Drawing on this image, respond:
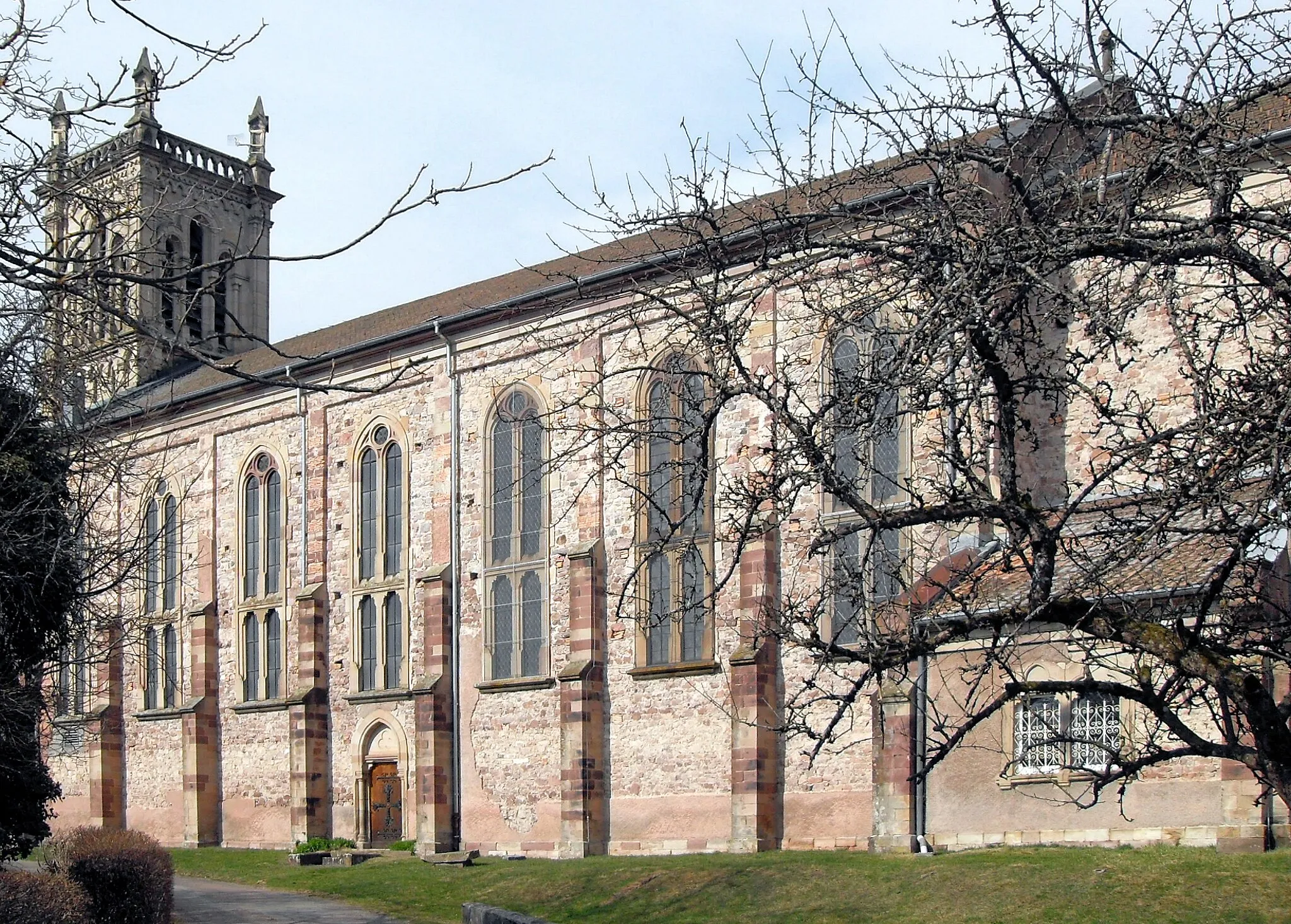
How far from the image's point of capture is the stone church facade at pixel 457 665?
25141mm

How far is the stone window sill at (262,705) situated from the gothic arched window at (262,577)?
0.29 m

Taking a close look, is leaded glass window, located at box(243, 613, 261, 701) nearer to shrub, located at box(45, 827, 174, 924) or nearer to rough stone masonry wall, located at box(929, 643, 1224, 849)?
shrub, located at box(45, 827, 174, 924)

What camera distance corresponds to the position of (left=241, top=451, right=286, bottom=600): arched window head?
3725cm

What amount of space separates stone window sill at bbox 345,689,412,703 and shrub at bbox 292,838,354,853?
9.52 feet

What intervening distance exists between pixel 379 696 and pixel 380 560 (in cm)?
287

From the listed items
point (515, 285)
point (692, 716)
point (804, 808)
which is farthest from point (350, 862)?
point (515, 285)

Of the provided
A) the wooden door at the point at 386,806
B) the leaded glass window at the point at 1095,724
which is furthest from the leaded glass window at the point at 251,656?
the leaded glass window at the point at 1095,724

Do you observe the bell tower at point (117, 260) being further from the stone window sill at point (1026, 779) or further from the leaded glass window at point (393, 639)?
the leaded glass window at point (393, 639)

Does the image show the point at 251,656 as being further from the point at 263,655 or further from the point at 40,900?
the point at 40,900

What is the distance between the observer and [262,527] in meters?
37.7

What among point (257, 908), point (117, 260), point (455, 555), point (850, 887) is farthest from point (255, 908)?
point (117, 260)

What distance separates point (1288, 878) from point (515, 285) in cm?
2223

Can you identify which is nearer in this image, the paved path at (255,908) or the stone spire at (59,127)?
the stone spire at (59,127)

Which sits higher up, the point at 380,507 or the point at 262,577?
the point at 380,507
